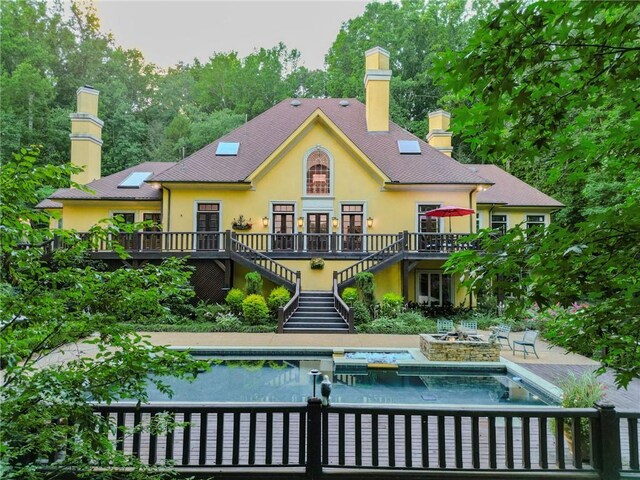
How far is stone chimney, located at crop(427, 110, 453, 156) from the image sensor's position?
22844mm

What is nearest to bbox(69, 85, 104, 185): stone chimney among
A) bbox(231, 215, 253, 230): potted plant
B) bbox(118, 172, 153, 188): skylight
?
bbox(118, 172, 153, 188): skylight

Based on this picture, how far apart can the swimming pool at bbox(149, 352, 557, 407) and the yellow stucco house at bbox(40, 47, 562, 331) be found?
19.2 ft

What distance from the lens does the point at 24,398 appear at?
2.24 metres

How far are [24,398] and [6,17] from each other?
146ft

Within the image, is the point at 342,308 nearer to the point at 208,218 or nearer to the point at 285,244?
the point at 285,244

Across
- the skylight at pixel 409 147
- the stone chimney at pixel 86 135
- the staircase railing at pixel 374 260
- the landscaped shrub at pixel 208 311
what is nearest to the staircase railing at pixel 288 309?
the staircase railing at pixel 374 260

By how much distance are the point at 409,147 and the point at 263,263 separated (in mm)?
9996

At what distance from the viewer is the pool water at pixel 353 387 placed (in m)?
7.50

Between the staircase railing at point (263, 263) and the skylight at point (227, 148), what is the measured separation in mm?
5530

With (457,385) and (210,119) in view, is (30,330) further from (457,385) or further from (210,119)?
(210,119)

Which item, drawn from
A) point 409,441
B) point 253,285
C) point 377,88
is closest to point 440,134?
point 377,88

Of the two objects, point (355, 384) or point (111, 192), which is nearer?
point (355, 384)

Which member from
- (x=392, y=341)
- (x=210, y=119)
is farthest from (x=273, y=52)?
(x=392, y=341)

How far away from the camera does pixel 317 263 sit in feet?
54.2
